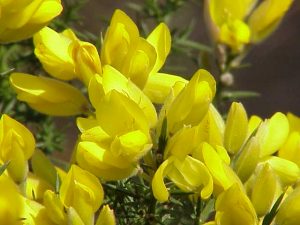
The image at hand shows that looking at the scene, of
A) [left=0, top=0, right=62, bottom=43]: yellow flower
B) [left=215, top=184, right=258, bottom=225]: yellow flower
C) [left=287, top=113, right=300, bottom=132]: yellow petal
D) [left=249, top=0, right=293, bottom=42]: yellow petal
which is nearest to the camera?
[left=215, top=184, right=258, bottom=225]: yellow flower

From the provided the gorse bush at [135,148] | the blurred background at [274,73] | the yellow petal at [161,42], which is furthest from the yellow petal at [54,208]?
the blurred background at [274,73]

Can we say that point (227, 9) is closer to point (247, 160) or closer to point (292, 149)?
point (292, 149)

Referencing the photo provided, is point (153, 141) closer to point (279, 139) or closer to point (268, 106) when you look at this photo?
point (279, 139)

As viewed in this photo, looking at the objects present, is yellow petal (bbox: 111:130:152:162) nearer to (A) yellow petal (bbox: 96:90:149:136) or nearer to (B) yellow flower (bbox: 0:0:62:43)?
(A) yellow petal (bbox: 96:90:149:136)

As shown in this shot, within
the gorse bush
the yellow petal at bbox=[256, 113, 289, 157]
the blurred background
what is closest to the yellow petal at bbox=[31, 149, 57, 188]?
the gorse bush

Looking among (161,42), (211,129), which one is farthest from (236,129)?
(161,42)

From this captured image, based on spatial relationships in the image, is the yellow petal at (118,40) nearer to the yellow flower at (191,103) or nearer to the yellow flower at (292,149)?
the yellow flower at (191,103)

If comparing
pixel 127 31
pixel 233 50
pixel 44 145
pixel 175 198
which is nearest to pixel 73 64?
pixel 127 31
